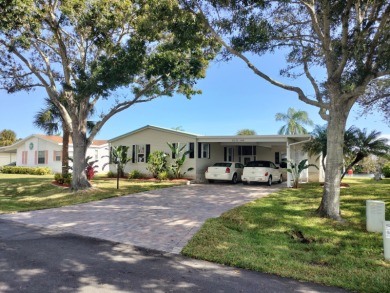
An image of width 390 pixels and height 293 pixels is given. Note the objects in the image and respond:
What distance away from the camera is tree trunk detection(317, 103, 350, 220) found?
9.57 m

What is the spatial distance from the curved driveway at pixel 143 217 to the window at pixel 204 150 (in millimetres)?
7746

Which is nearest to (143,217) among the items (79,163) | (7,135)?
(79,163)

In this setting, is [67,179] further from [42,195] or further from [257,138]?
[257,138]

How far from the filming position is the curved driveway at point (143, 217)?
7953 millimetres

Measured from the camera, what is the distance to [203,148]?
76.3 feet

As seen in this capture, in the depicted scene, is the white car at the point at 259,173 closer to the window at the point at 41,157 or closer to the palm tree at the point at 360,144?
the palm tree at the point at 360,144

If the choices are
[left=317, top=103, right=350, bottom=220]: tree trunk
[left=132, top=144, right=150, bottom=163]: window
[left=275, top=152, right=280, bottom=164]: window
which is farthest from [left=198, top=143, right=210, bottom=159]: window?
[left=317, top=103, right=350, bottom=220]: tree trunk

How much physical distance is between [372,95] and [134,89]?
38.8 ft

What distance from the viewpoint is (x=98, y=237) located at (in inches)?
313

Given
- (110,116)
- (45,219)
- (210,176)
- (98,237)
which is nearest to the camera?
(98,237)

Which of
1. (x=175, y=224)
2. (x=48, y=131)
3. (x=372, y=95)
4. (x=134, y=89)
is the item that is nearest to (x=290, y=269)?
(x=175, y=224)

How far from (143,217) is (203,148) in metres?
13.3

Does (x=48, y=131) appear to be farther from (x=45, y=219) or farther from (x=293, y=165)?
(x=293, y=165)

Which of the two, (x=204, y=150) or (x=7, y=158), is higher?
(x=204, y=150)
